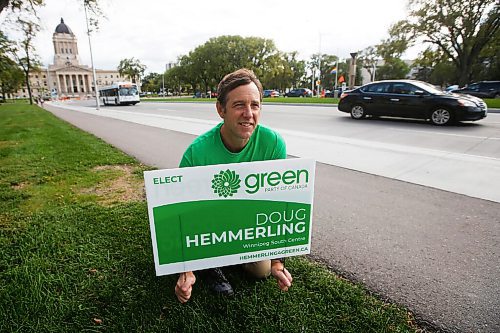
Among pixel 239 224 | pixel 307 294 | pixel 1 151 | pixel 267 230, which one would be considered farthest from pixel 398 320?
pixel 1 151

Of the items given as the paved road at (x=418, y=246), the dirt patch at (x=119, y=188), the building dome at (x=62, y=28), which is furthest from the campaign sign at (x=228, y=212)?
the building dome at (x=62, y=28)

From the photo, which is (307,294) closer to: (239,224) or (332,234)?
(239,224)

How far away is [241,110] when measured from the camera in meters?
1.92

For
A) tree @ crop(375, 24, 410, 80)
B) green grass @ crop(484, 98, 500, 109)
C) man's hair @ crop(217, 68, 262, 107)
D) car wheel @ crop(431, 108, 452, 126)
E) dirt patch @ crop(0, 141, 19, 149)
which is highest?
tree @ crop(375, 24, 410, 80)

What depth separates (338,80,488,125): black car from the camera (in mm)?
9727

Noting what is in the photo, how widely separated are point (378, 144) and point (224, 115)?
256 inches

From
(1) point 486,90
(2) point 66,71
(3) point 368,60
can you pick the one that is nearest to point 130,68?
(2) point 66,71

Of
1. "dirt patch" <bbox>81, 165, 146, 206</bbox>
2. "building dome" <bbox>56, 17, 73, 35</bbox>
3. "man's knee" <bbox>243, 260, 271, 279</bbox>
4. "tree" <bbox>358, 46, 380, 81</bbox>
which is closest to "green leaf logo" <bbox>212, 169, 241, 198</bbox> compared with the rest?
"man's knee" <bbox>243, 260, 271, 279</bbox>

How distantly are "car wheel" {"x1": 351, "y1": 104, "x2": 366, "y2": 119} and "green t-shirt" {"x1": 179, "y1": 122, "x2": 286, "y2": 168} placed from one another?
11.2 m

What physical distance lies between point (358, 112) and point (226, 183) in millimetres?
12009

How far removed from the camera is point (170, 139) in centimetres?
914

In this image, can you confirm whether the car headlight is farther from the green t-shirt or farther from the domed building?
the domed building

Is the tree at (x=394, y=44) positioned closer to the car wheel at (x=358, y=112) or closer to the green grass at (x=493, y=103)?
the green grass at (x=493, y=103)

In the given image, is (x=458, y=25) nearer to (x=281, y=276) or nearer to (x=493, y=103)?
(x=493, y=103)
